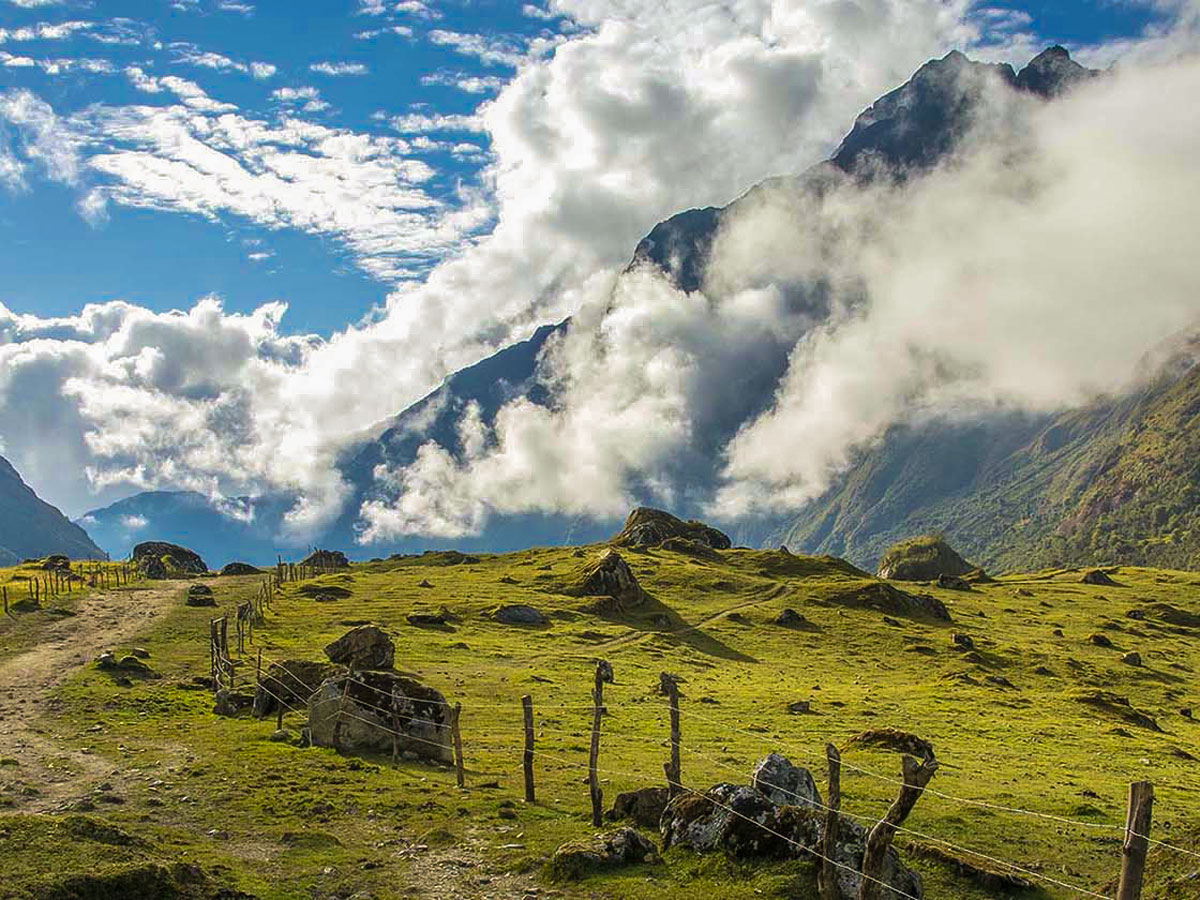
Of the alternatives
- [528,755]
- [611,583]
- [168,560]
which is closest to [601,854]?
[528,755]

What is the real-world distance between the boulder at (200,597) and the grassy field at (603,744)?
1667 millimetres

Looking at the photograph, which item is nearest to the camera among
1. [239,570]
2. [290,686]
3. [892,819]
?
[892,819]

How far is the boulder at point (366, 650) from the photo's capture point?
58.2 m

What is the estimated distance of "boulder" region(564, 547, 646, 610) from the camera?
409 feet

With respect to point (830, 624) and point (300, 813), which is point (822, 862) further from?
point (830, 624)

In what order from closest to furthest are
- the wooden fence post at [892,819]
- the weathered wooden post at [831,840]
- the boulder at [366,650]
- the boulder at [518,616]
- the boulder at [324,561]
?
the wooden fence post at [892,819]
the weathered wooden post at [831,840]
the boulder at [366,650]
the boulder at [518,616]
the boulder at [324,561]

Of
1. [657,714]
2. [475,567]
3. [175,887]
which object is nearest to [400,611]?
[657,714]

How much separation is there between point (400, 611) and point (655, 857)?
83021 millimetres

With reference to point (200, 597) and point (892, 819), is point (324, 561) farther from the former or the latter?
point (892, 819)

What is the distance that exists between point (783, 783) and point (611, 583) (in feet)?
320

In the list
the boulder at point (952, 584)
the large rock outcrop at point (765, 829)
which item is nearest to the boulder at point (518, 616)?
the large rock outcrop at point (765, 829)

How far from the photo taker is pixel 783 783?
29344 millimetres

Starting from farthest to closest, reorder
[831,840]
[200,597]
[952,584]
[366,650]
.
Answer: [952,584]
[200,597]
[366,650]
[831,840]

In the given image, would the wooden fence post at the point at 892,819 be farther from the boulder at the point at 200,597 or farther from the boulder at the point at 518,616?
the boulder at the point at 200,597
